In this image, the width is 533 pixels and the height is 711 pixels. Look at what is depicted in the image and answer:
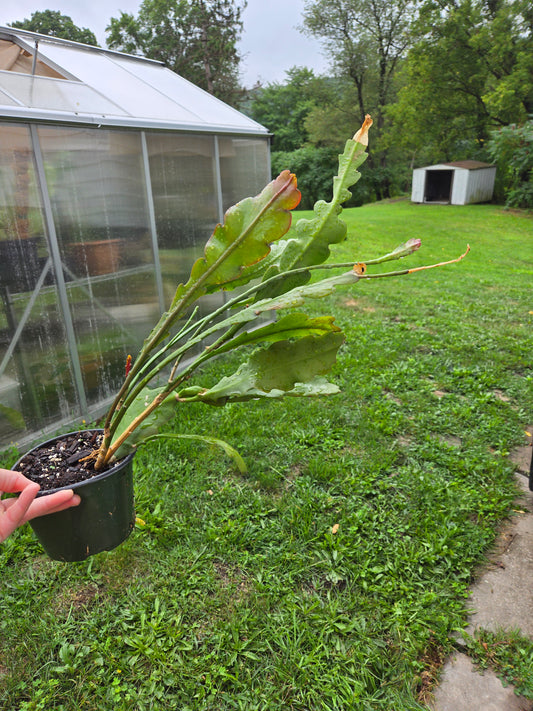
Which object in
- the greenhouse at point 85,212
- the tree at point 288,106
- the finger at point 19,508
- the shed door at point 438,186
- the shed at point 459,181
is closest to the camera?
the finger at point 19,508

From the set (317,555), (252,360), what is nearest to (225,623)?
(317,555)

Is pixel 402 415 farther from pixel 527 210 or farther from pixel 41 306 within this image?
pixel 527 210

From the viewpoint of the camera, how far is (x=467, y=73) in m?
20.1

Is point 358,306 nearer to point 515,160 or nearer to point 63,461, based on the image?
point 63,461

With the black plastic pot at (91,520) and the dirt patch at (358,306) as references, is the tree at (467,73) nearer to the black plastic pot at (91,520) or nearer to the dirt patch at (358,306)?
the dirt patch at (358,306)

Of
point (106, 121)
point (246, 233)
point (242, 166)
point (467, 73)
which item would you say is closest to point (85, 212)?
point (106, 121)

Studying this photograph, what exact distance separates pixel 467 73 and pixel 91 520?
24348 millimetres

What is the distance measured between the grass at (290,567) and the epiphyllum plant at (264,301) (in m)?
1.25

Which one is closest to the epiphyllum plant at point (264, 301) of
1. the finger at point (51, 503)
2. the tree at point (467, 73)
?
the finger at point (51, 503)

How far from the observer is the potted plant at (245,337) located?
1.09 meters

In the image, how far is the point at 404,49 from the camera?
26.7m

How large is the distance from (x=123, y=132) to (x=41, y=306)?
161 cm

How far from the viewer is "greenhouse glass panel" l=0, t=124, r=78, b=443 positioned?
10.5 feet

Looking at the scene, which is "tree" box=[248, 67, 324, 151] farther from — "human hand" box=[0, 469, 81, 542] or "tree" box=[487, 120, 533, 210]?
"human hand" box=[0, 469, 81, 542]
